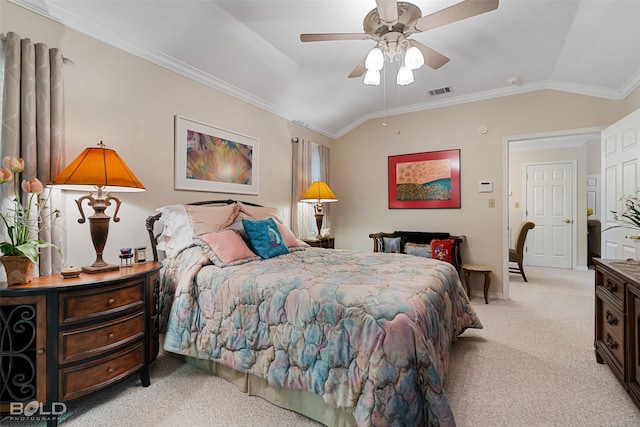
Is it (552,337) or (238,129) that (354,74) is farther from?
(552,337)

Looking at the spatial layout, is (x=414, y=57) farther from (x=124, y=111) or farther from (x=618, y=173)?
(x=618, y=173)

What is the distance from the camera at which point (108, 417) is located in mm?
1713

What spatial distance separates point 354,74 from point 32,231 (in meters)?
2.66

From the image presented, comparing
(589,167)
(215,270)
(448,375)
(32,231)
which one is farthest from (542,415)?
(589,167)

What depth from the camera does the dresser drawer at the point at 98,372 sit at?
1615 mm

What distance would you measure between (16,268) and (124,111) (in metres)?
1.45

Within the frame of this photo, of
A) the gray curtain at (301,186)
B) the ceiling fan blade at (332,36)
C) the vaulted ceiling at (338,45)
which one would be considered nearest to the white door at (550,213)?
the vaulted ceiling at (338,45)

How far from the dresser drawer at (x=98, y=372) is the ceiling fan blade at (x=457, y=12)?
113 inches

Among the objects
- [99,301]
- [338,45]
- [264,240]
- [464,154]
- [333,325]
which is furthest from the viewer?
[464,154]

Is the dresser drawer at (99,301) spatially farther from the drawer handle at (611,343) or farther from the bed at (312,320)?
the drawer handle at (611,343)

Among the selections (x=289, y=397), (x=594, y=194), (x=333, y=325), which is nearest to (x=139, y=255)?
(x=289, y=397)

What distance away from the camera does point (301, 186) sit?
4543 millimetres

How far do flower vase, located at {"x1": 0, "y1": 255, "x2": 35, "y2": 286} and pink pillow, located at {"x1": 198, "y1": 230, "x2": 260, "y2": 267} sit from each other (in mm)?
1015

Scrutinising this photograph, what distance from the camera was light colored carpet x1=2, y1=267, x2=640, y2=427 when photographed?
1.70m
